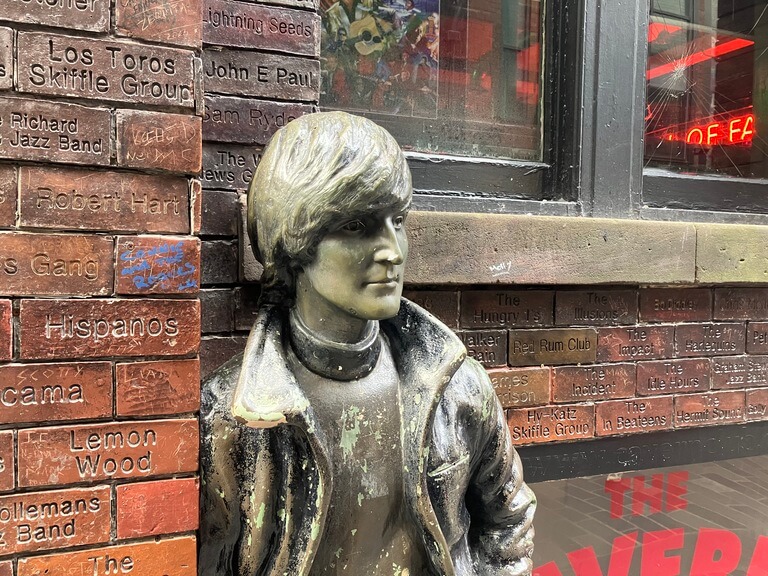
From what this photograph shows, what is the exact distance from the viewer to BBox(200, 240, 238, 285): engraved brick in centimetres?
163

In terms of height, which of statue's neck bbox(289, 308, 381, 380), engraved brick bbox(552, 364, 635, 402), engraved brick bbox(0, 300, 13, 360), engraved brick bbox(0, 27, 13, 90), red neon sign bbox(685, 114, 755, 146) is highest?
red neon sign bbox(685, 114, 755, 146)

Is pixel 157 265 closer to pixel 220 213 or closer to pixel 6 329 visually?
pixel 6 329

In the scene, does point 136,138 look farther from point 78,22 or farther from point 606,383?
point 606,383

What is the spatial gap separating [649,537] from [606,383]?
1.08 meters

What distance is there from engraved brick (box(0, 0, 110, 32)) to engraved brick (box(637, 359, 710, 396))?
2079 millimetres

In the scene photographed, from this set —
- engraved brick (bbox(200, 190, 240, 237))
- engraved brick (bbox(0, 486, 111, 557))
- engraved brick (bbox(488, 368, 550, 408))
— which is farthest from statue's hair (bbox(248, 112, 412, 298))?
engraved brick (bbox(488, 368, 550, 408))

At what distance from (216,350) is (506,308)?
3.29 ft

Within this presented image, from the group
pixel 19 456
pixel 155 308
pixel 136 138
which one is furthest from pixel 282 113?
pixel 19 456

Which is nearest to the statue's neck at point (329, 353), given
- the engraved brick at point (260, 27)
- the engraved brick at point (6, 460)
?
the engraved brick at point (6, 460)

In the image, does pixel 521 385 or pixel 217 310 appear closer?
pixel 217 310

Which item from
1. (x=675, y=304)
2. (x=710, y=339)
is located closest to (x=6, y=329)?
(x=675, y=304)

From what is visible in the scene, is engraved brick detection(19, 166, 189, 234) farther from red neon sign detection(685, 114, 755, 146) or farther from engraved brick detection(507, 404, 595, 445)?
red neon sign detection(685, 114, 755, 146)

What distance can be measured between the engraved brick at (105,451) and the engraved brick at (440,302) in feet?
3.04

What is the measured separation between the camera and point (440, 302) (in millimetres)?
2010
